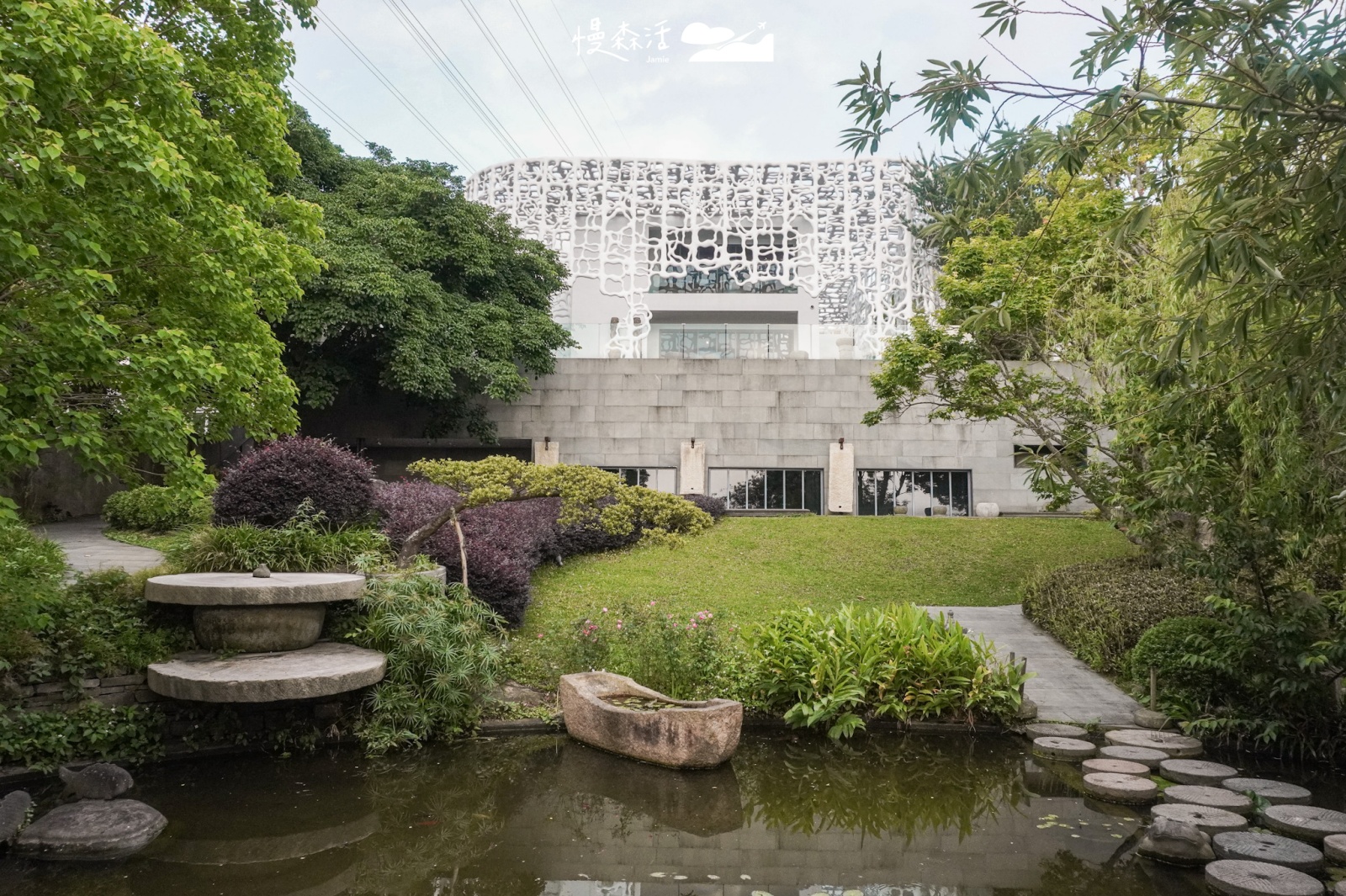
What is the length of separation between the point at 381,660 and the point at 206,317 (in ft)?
11.7

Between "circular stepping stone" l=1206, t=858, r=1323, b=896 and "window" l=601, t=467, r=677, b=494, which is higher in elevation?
"window" l=601, t=467, r=677, b=494

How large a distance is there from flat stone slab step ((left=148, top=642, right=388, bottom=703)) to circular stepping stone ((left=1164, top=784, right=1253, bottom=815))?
5.66 meters

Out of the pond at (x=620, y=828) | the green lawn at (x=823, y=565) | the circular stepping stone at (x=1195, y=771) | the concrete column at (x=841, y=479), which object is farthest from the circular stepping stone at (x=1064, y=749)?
the concrete column at (x=841, y=479)

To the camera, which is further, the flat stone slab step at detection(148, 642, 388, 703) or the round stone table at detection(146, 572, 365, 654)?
the round stone table at detection(146, 572, 365, 654)

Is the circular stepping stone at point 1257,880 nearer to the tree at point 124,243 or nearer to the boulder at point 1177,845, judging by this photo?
the boulder at point 1177,845

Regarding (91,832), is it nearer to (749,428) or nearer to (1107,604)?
(1107,604)

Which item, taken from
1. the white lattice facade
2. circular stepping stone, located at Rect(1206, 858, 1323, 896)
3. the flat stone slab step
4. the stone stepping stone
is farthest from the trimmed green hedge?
the white lattice facade

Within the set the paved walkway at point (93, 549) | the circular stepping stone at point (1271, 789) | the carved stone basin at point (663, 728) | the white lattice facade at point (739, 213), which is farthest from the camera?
the white lattice facade at point (739, 213)

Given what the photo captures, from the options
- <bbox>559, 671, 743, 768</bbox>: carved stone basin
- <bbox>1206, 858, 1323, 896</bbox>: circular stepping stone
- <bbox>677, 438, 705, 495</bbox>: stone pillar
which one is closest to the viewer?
<bbox>1206, 858, 1323, 896</bbox>: circular stepping stone

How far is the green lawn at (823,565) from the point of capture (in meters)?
12.8

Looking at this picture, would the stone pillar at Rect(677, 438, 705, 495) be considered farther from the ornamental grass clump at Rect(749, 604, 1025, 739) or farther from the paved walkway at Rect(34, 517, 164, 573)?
the ornamental grass clump at Rect(749, 604, 1025, 739)

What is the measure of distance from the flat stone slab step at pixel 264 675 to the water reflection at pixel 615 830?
1.94 ft

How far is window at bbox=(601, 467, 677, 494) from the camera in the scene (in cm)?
2362

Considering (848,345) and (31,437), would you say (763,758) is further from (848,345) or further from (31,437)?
(848,345)
